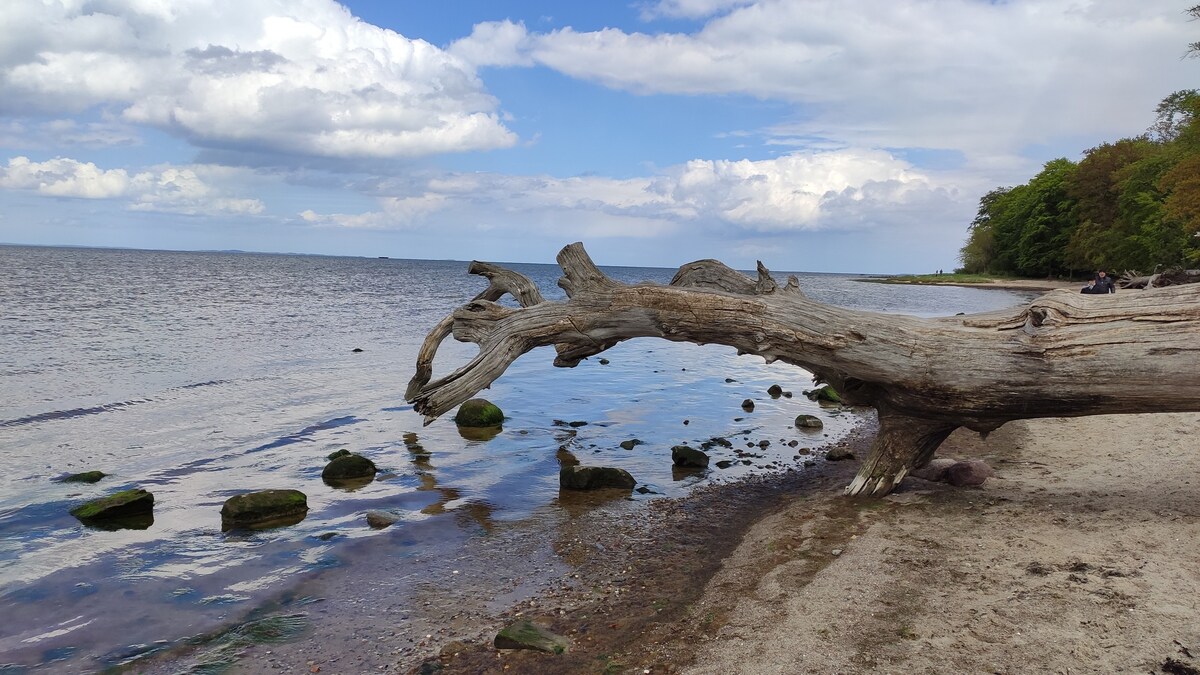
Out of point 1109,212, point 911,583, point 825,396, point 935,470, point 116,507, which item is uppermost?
point 1109,212

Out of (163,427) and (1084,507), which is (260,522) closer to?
(163,427)

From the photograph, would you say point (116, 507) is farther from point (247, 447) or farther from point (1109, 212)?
point (1109, 212)

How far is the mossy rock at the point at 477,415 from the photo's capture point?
1616cm

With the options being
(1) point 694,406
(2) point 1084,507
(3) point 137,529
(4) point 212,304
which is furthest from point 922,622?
(4) point 212,304

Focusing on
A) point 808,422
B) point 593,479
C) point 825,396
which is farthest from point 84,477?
point 825,396

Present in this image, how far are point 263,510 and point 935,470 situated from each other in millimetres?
8802

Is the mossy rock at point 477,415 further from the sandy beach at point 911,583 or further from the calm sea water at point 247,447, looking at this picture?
the sandy beach at point 911,583

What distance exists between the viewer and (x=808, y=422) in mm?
16062

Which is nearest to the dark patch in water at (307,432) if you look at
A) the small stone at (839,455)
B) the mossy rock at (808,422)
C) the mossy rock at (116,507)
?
the mossy rock at (116,507)

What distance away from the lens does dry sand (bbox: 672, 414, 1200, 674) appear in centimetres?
536

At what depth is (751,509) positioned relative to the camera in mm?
10391

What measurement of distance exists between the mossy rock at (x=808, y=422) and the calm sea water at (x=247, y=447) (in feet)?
0.88

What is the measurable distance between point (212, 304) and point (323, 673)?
4520 cm

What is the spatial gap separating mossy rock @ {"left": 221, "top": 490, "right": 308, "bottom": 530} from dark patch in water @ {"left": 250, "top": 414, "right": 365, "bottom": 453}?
12.6 feet
